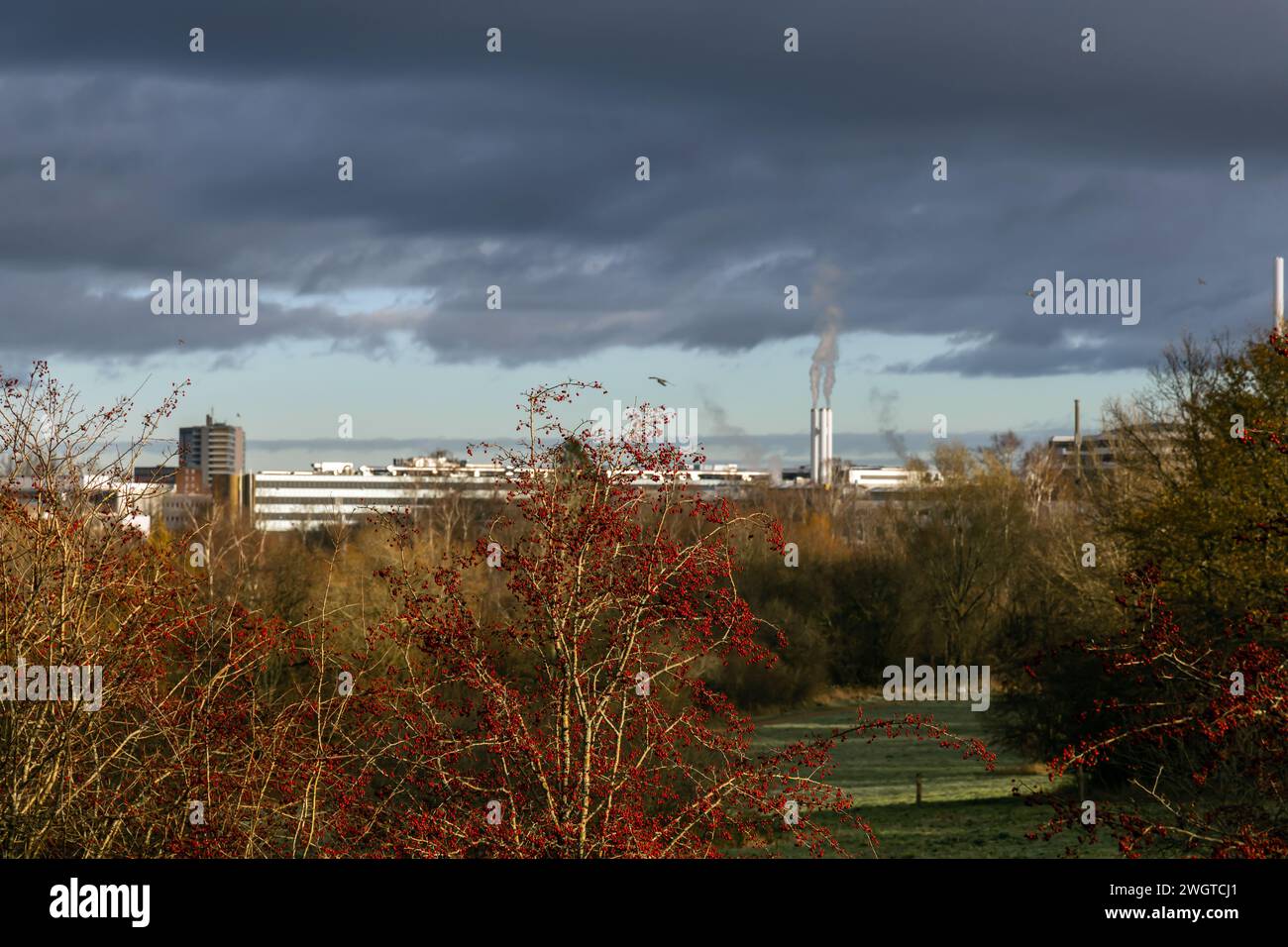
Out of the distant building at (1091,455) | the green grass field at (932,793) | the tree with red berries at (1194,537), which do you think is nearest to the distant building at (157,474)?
the tree with red berries at (1194,537)

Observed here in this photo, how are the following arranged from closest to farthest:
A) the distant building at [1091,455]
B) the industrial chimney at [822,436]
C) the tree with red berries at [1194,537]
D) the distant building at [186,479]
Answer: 1. the distant building at [186,479]
2. the tree with red berries at [1194,537]
3. the distant building at [1091,455]
4. the industrial chimney at [822,436]

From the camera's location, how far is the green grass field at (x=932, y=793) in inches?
1094

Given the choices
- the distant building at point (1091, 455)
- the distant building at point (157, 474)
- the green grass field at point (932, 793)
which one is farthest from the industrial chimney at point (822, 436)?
the distant building at point (157, 474)

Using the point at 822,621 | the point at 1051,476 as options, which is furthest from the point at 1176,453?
the point at 1051,476

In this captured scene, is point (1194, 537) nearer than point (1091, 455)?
Yes

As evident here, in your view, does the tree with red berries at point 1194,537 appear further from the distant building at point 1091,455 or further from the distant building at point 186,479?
the distant building at point 186,479

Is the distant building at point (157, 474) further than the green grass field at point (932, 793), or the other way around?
the green grass field at point (932, 793)

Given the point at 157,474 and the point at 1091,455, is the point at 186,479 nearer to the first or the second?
the point at 1091,455

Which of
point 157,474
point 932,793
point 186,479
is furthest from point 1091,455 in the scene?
point 186,479

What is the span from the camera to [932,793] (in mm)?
36344

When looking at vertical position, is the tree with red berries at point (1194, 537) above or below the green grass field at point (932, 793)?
above

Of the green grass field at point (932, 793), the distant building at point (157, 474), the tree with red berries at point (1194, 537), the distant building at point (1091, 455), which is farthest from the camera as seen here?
the distant building at point (1091, 455)

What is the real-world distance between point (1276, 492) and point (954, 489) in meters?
27.4

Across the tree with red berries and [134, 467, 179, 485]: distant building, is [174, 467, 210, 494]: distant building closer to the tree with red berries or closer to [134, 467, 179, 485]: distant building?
[134, 467, 179, 485]: distant building
